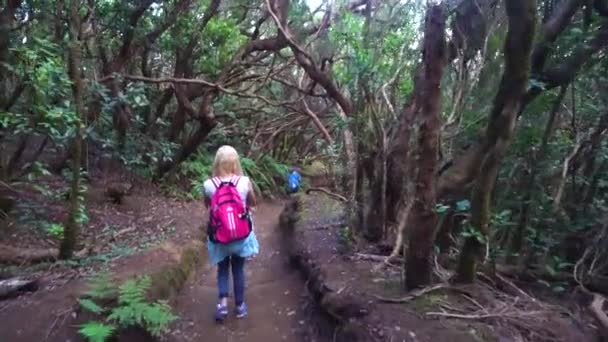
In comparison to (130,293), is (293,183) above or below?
above

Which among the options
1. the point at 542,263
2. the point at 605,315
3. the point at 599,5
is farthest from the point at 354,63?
the point at 605,315

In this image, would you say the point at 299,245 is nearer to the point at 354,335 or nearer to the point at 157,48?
the point at 354,335

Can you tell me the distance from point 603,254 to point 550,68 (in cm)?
178

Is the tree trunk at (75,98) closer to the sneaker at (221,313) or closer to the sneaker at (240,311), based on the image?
the sneaker at (221,313)

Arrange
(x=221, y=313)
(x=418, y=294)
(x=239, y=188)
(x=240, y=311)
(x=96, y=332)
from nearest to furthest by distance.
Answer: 1. (x=96, y=332)
2. (x=418, y=294)
3. (x=239, y=188)
4. (x=221, y=313)
5. (x=240, y=311)

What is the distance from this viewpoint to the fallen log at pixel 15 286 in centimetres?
463

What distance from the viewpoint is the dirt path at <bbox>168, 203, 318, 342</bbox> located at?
4926 millimetres

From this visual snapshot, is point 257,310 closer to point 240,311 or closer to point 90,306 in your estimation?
point 240,311

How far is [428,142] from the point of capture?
391cm

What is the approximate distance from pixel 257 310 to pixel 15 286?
236 cm

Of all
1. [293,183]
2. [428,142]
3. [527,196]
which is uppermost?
[293,183]

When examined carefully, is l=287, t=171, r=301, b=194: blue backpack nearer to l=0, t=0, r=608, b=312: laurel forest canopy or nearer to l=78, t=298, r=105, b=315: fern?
l=0, t=0, r=608, b=312: laurel forest canopy

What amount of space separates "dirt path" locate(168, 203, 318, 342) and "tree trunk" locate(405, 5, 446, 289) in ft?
5.03

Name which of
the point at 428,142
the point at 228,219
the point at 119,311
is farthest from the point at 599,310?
the point at 119,311
